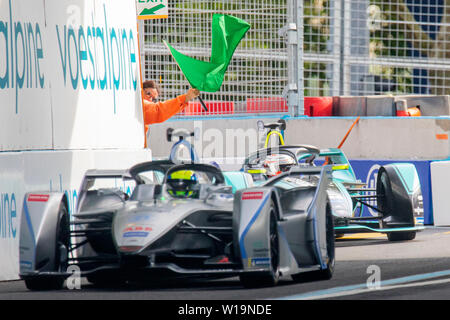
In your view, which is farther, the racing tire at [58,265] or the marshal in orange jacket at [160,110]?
the marshal in orange jacket at [160,110]

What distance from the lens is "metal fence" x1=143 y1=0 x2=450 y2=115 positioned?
19969mm

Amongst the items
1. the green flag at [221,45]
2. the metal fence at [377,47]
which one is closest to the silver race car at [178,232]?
the green flag at [221,45]

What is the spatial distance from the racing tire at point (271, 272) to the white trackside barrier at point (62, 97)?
2637 mm

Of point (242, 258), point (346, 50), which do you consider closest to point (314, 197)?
point (242, 258)

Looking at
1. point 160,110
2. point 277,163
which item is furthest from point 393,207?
point 160,110

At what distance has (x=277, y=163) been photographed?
1495cm

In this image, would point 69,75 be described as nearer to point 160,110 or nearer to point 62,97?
point 62,97

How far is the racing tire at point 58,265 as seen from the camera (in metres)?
9.66

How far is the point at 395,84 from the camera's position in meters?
23.2

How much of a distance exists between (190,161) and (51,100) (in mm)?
1918

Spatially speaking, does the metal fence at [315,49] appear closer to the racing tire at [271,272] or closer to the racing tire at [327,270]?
the racing tire at [327,270]

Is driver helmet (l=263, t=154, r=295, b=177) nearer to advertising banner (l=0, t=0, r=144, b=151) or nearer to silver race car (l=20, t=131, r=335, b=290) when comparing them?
advertising banner (l=0, t=0, r=144, b=151)
